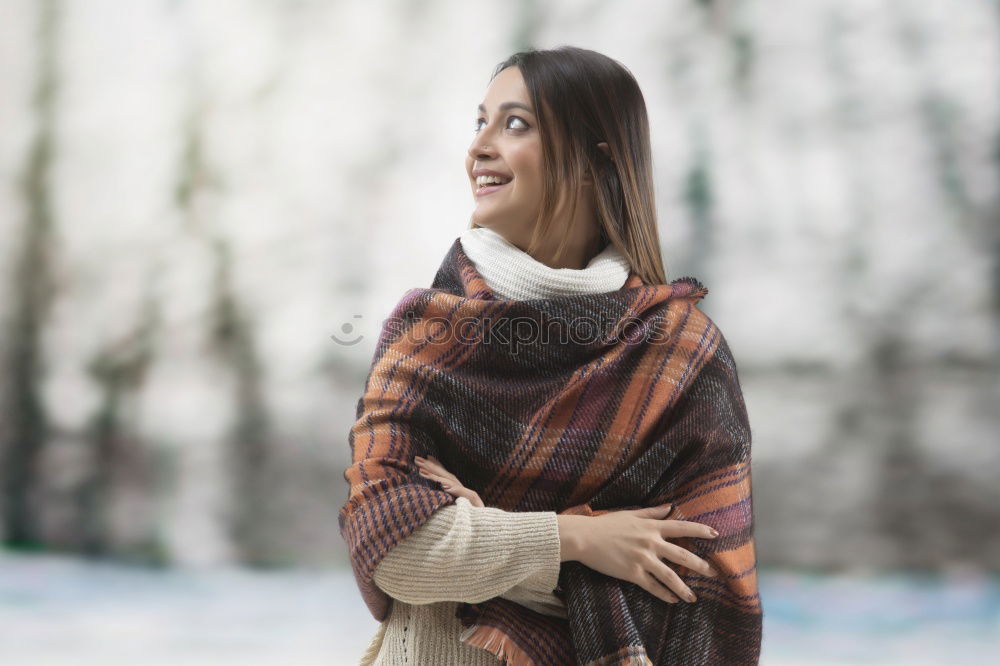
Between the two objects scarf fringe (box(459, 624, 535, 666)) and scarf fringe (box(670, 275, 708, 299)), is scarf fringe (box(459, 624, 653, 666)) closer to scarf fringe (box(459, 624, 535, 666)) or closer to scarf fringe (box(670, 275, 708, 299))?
scarf fringe (box(459, 624, 535, 666))

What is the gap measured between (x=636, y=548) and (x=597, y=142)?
1.97ft

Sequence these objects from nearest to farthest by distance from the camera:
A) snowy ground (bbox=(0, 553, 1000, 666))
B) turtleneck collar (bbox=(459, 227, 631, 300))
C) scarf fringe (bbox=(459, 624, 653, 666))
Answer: scarf fringe (bbox=(459, 624, 653, 666)) < turtleneck collar (bbox=(459, 227, 631, 300)) < snowy ground (bbox=(0, 553, 1000, 666))

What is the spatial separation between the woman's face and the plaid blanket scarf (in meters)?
0.14

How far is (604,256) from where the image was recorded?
135 centimetres

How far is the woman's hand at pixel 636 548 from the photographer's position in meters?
1.13

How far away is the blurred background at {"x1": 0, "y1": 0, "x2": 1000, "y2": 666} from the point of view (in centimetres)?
284

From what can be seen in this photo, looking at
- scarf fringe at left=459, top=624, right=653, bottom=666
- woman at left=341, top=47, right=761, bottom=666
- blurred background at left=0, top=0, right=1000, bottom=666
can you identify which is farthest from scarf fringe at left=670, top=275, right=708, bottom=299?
blurred background at left=0, top=0, right=1000, bottom=666

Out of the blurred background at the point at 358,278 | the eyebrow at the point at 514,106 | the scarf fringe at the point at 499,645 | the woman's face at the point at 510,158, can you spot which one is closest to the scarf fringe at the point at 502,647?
the scarf fringe at the point at 499,645

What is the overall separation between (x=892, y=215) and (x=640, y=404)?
2.07 metres

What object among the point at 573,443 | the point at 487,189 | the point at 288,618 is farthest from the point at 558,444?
the point at 288,618

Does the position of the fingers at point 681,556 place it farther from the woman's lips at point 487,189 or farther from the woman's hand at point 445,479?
the woman's lips at point 487,189

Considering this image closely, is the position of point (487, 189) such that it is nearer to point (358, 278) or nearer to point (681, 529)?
point (681, 529)

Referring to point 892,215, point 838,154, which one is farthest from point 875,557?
point 838,154

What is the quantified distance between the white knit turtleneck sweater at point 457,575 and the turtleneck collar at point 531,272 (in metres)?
0.32
